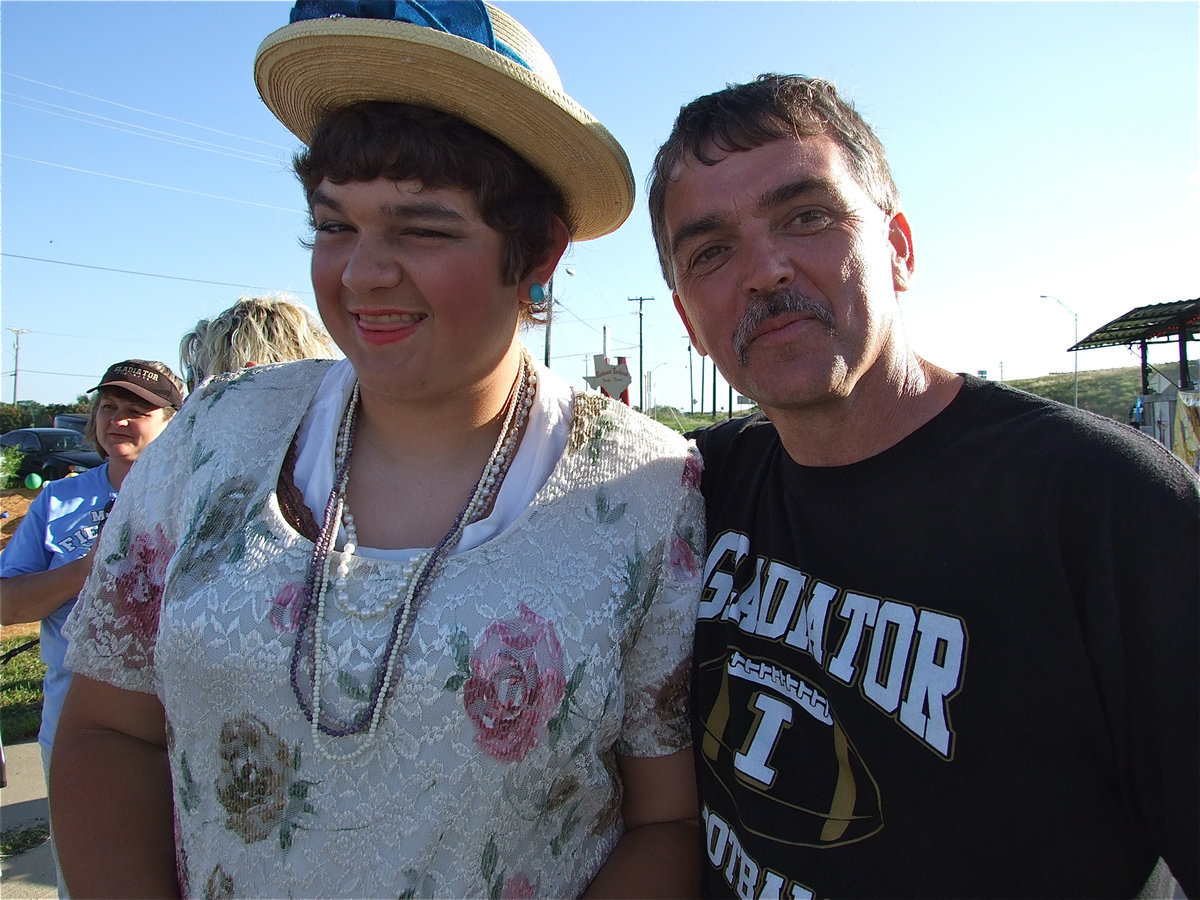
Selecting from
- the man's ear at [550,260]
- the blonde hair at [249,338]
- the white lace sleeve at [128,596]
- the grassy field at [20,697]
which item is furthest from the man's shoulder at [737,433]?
the grassy field at [20,697]

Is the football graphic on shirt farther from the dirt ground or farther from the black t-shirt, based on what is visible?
the dirt ground

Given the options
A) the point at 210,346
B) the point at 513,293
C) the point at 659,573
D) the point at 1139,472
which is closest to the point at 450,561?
the point at 659,573

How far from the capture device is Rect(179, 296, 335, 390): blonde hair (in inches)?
117

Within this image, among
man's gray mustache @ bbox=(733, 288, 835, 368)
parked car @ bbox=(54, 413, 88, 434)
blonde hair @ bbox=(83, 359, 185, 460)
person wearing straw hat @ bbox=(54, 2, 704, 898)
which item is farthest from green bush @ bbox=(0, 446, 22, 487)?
man's gray mustache @ bbox=(733, 288, 835, 368)

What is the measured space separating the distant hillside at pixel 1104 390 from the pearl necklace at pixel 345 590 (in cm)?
3464

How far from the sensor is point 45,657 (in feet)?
9.80

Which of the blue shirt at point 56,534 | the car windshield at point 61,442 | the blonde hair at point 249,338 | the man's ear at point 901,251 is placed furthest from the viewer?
the car windshield at point 61,442

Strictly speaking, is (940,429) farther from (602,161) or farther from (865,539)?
(602,161)

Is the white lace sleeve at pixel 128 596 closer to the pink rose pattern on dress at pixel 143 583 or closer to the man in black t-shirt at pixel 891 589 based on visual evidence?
the pink rose pattern on dress at pixel 143 583

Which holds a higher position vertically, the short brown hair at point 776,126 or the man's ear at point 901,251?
the short brown hair at point 776,126

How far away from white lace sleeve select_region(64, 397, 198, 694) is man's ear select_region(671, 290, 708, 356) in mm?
1160

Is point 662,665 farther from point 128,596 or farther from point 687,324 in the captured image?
point 128,596

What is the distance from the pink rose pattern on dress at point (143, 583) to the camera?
4.69 feet

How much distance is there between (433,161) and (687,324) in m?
0.77
